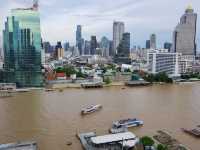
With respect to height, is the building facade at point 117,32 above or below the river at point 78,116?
above

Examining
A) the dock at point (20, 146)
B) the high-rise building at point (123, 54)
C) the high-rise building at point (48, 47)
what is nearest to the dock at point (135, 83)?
the dock at point (20, 146)

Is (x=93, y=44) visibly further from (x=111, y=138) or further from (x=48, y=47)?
(x=111, y=138)

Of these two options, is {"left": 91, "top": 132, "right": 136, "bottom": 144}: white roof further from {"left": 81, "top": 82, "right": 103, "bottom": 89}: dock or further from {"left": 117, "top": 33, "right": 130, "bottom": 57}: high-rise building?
{"left": 117, "top": 33, "right": 130, "bottom": 57}: high-rise building

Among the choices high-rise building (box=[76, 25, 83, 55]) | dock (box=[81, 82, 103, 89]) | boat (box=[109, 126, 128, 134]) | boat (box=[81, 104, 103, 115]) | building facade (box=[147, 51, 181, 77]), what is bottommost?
boat (box=[109, 126, 128, 134])

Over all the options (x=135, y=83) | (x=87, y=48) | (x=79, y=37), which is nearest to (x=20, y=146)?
(x=135, y=83)

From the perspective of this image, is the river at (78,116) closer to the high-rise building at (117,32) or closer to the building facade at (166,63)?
the building facade at (166,63)

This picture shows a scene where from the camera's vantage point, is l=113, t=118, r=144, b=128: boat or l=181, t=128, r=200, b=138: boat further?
l=113, t=118, r=144, b=128: boat

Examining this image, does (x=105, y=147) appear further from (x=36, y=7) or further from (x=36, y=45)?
(x=36, y=7)

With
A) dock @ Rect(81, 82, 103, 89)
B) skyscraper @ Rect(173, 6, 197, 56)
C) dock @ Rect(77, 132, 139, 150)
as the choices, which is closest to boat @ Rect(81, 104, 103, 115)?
dock @ Rect(77, 132, 139, 150)
